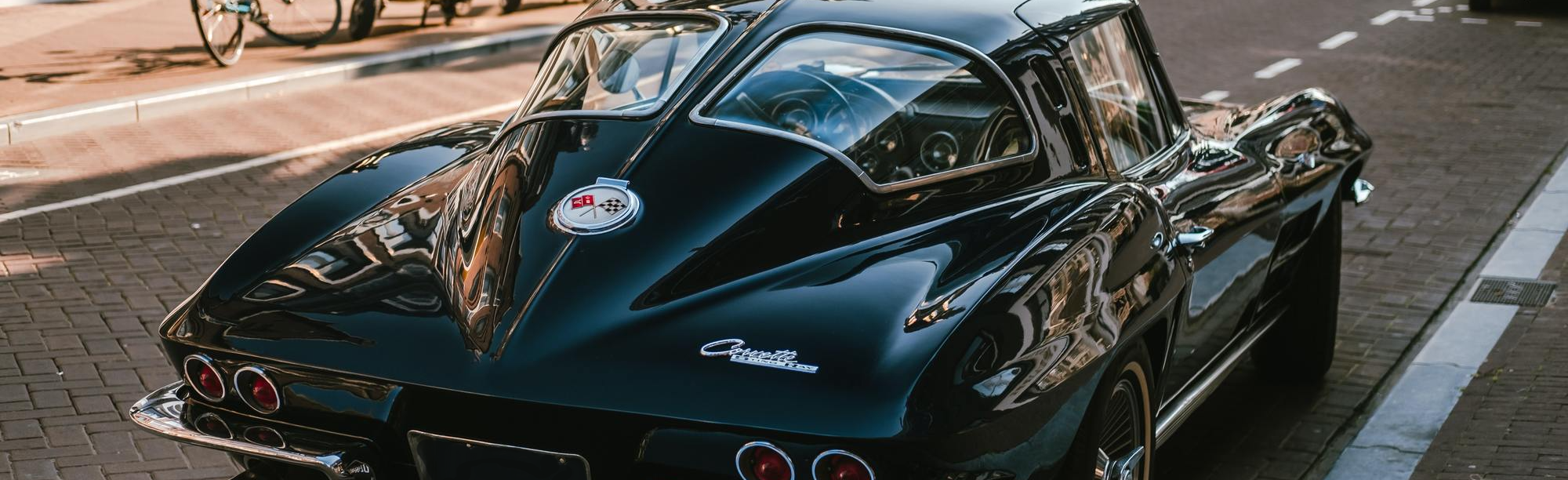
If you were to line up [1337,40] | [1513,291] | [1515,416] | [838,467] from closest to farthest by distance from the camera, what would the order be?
[838,467] < [1515,416] < [1513,291] < [1337,40]

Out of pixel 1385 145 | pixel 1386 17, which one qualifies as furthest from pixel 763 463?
pixel 1386 17

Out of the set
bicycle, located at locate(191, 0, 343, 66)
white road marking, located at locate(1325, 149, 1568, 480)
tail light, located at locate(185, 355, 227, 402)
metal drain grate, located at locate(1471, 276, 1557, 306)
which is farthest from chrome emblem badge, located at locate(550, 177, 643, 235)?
bicycle, located at locate(191, 0, 343, 66)

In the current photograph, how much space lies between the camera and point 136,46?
13008 millimetres

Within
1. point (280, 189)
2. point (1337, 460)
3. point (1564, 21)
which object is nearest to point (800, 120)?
point (1337, 460)

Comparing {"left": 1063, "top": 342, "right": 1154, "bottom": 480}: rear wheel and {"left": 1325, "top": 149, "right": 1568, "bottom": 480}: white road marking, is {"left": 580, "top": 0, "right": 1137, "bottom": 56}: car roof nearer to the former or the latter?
{"left": 1063, "top": 342, "right": 1154, "bottom": 480}: rear wheel

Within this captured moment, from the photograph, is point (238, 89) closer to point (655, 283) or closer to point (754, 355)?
point (655, 283)

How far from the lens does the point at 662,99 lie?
3373 mm

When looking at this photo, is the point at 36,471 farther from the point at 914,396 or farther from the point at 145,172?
the point at 145,172

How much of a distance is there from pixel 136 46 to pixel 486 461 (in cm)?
1153

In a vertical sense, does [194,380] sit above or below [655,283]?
below

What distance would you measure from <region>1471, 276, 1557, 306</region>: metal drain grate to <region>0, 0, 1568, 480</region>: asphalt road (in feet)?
0.49

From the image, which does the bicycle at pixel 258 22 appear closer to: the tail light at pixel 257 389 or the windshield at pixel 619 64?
the windshield at pixel 619 64

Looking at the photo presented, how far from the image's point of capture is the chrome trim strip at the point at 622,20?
336cm

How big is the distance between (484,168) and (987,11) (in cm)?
130
